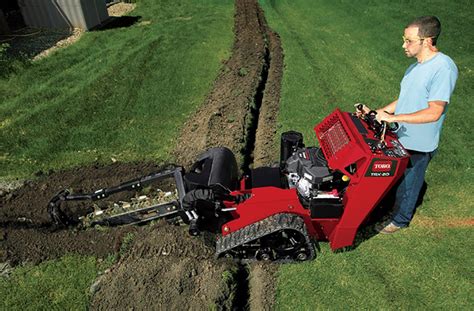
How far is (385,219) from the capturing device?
6.51 m

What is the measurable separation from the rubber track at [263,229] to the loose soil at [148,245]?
462 mm

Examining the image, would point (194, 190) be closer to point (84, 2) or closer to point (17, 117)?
point (17, 117)

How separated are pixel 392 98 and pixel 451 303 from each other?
7.00 m

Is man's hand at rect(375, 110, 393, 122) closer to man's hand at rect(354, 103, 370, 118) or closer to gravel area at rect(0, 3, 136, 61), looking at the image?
man's hand at rect(354, 103, 370, 118)

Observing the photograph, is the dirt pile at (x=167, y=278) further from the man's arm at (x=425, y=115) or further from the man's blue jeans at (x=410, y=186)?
the man's arm at (x=425, y=115)

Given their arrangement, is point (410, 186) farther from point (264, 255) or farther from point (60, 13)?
point (60, 13)

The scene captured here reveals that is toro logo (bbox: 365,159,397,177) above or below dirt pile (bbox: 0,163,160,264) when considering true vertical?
above

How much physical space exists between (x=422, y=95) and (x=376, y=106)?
578 centimetres

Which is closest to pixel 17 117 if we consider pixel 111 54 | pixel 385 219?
pixel 111 54

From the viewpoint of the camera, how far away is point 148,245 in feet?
18.8

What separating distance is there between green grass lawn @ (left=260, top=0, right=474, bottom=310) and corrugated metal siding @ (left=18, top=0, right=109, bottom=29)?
8.19 meters

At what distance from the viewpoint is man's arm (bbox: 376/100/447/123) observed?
15.2ft

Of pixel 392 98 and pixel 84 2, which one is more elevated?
pixel 84 2

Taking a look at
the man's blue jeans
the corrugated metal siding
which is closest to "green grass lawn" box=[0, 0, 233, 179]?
the corrugated metal siding
